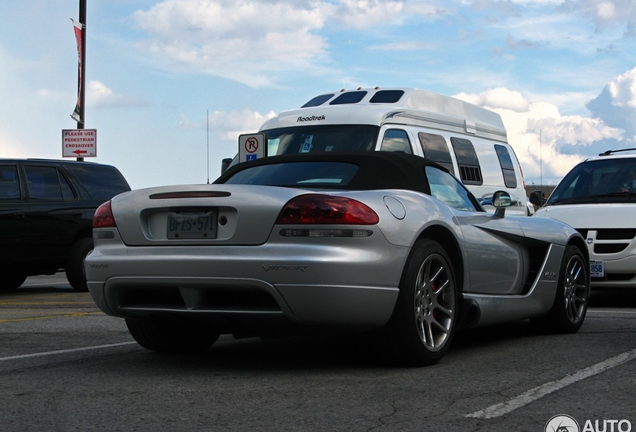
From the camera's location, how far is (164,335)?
21.6 ft

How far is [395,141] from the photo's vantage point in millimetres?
13094

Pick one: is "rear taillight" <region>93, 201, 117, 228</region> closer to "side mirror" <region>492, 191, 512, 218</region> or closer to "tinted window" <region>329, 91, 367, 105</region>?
"side mirror" <region>492, 191, 512, 218</region>

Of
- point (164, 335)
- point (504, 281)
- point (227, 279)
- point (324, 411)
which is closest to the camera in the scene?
point (324, 411)

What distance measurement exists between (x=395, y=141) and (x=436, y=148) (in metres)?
1.04

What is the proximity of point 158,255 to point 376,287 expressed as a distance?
1.24 m

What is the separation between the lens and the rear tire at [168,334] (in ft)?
21.5

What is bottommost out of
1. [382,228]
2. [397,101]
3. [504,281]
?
[504,281]

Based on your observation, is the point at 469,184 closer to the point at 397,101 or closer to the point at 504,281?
the point at 397,101

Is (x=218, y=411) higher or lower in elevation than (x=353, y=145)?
lower

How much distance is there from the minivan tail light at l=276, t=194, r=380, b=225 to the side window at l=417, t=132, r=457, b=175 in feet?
26.3

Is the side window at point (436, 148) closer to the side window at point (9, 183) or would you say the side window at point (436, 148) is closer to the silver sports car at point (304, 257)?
the side window at point (9, 183)

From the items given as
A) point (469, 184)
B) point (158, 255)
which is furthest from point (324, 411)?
point (469, 184)

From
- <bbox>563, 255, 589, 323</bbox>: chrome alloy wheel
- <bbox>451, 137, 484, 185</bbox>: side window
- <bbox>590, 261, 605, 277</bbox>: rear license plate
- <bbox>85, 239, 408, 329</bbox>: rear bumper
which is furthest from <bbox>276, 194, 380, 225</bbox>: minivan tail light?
<bbox>451, 137, 484, 185</bbox>: side window

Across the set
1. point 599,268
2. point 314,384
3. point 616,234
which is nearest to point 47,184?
point 599,268
